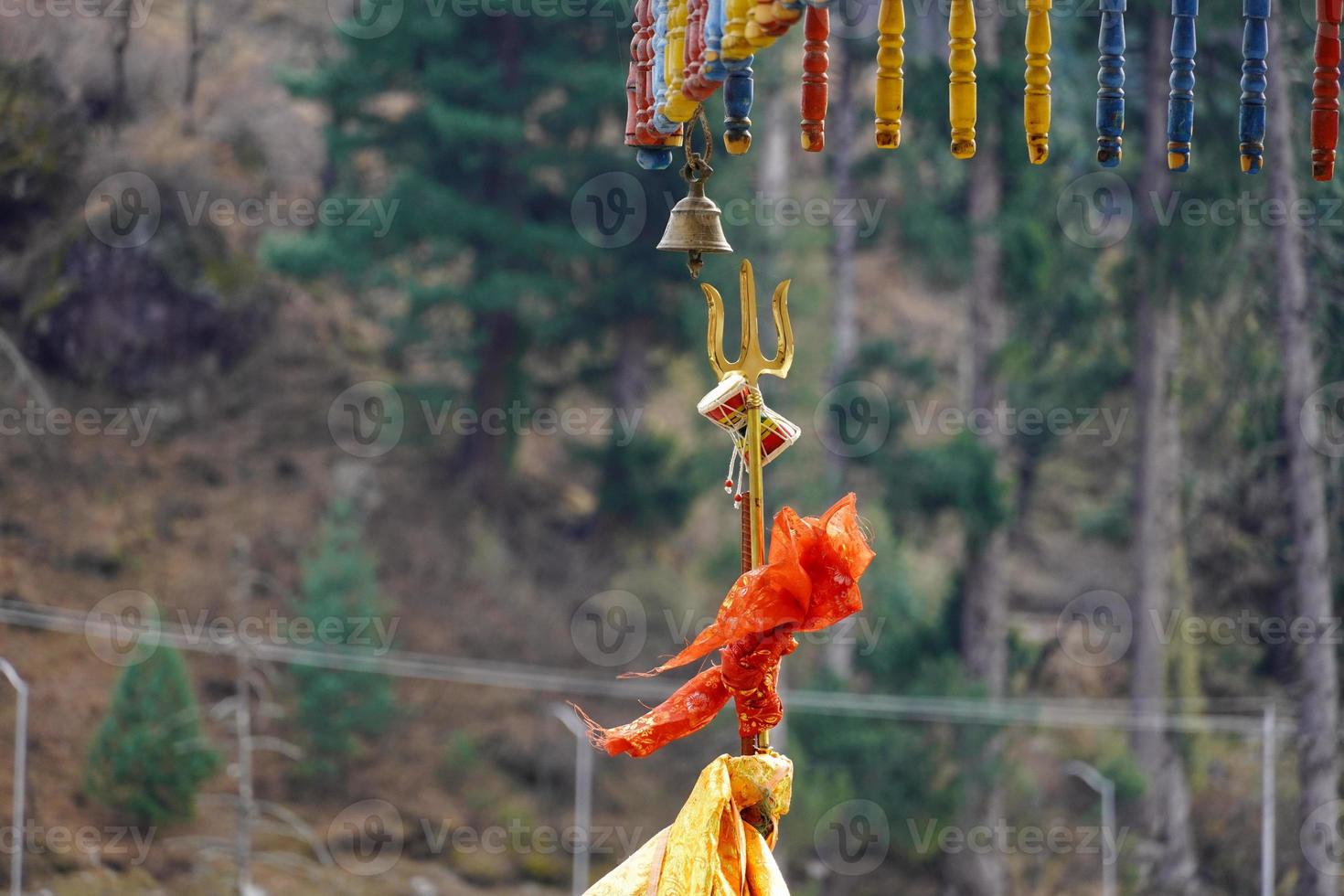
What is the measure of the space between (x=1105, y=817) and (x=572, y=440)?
797 centimetres

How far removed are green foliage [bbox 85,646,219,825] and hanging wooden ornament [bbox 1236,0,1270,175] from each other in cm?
1266

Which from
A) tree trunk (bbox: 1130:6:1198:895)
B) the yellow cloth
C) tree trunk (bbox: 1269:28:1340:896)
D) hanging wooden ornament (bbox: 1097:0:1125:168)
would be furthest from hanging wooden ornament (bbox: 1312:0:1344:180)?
tree trunk (bbox: 1130:6:1198:895)

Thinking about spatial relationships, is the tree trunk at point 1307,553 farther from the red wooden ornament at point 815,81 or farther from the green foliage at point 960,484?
the red wooden ornament at point 815,81

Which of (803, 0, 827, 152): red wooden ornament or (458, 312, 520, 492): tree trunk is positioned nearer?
(803, 0, 827, 152): red wooden ornament

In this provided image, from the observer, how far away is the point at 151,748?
52.8ft

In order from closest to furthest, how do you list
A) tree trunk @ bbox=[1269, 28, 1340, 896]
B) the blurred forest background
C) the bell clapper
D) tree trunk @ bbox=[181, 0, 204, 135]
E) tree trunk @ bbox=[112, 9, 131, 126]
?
1. the bell clapper
2. tree trunk @ bbox=[1269, 28, 1340, 896]
3. the blurred forest background
4. tree trunk @ bbox=[112, 9, 131, 126]
5. tree trunk @ bbox=[181, 0, 204, 135]

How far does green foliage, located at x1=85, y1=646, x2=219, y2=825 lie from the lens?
15969 millimetres

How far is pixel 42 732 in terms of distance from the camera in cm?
1698

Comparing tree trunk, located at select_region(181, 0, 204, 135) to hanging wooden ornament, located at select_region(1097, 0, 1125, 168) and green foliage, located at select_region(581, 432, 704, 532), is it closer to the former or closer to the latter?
green foliage, located at select_region(581, 432, 704, 532)

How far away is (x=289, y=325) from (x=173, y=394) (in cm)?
207

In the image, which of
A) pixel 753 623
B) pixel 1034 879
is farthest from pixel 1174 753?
pixel 753 623

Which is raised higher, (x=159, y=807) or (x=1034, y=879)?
(x=159, y=807)

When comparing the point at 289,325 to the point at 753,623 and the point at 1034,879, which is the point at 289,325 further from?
the point at 753,623

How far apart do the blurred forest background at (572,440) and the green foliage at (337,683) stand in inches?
1.8
